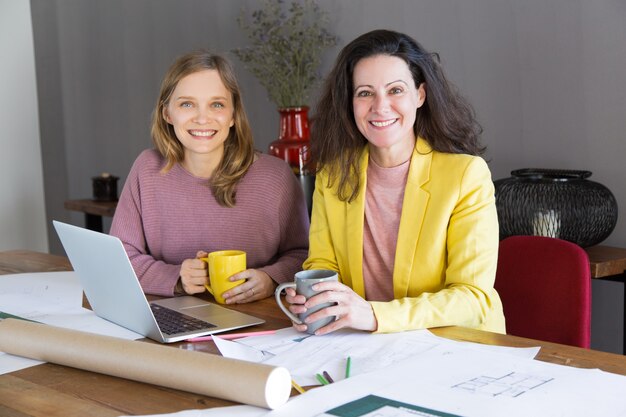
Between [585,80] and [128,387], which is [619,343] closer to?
[585,80]

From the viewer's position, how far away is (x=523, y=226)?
2.32 metres

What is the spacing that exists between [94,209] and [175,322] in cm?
260

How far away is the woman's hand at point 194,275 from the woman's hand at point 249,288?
0.30 feet

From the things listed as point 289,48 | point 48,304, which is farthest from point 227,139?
point 289,48

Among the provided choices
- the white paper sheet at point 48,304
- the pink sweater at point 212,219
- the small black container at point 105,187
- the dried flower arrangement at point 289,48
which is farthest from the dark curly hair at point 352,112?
the small black container at point 105,187

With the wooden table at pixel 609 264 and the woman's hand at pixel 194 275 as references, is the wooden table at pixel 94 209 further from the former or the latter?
the wooden table at pixel 609 264

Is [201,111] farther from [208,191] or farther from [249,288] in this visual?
[249,288]

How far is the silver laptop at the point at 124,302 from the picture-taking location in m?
1.41

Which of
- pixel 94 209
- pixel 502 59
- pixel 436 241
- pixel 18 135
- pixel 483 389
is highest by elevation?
pixel 502 59

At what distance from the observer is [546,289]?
174cm

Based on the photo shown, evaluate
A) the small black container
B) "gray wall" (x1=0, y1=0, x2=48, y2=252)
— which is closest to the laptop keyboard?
the small black container

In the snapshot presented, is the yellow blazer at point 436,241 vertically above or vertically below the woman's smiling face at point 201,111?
below

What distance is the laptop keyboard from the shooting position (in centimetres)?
149

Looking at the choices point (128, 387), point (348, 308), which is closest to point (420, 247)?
point (348, 308)
